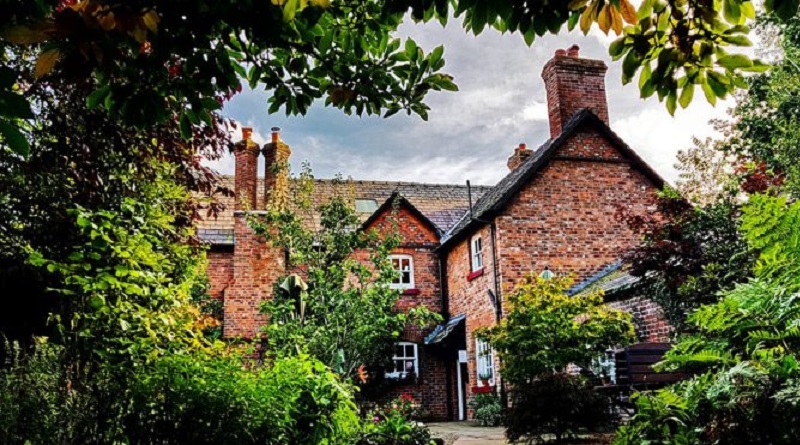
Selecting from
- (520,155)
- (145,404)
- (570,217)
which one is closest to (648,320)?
(570,217)

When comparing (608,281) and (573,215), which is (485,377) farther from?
(573,215)

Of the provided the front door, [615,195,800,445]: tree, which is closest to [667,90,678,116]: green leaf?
[615,195,800,445]: tree

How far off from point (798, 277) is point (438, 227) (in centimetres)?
1708

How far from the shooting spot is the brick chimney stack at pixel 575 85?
16.7 m

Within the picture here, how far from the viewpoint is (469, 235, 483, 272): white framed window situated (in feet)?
55.5

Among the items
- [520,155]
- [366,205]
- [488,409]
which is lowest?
[488,409]

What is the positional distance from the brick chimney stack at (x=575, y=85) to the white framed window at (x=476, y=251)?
3.50m

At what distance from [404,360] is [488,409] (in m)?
5.00

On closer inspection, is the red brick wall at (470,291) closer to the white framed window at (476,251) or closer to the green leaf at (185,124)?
the white framed window at (476,251)

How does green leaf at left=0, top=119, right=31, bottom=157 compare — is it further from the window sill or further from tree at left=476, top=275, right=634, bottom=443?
the window sill

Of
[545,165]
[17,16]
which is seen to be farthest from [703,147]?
[17,16]

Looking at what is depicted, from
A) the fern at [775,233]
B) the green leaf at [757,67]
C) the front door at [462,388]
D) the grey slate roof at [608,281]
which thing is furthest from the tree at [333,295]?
the green leaf at [757,67]

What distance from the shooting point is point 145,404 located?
415 centimetres

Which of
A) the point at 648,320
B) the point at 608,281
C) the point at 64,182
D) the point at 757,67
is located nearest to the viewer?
the point at 757,67
